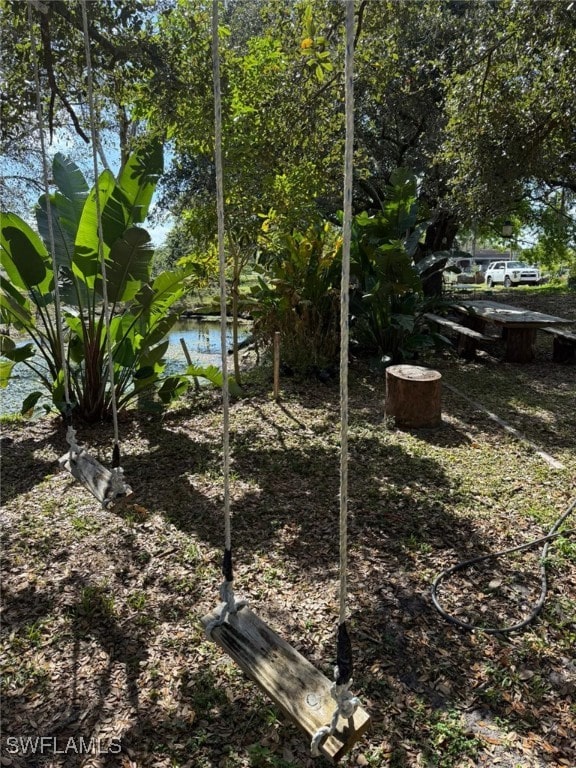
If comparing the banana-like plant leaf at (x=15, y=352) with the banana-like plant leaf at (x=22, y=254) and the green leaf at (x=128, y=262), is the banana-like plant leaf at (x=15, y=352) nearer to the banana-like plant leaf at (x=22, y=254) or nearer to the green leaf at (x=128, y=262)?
the banana-like plant leaf at (x=22, y=254)

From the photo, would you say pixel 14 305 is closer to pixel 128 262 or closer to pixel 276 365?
pixel 128 262

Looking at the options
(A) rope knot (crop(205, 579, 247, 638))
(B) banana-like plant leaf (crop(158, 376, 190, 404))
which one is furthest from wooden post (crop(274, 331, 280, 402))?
(A) rope knot (crop(205, 579, 247, 638))

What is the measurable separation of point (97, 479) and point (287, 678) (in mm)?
1697

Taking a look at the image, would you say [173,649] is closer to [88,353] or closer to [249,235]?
[88,353]

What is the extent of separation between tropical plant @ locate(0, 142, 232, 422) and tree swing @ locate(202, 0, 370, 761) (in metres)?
3.15

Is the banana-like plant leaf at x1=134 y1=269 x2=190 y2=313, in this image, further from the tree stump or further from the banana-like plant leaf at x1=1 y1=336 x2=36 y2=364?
the tree stump

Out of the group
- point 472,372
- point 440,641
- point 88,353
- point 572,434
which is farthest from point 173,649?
point 472,372

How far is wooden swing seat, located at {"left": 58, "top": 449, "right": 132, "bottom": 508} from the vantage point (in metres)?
2.83

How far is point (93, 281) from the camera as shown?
5.21 m

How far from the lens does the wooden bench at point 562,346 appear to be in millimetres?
7953

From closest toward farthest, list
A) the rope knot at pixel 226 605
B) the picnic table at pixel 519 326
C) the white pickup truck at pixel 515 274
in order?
1. the rope knot at pixel 226 605
2. the picnic table at pixel 519 326
3. the white pickup truck at pixel 515 274

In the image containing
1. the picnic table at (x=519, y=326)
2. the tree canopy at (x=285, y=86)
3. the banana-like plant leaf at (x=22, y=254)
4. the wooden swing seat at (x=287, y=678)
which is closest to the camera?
the wooden swing seat at (x=287, y=678)

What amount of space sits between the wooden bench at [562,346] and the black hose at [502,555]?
4.96 meters

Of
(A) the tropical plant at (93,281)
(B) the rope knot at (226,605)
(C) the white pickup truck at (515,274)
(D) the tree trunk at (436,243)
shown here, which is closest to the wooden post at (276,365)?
(A) the tropical plant at (93,281)
